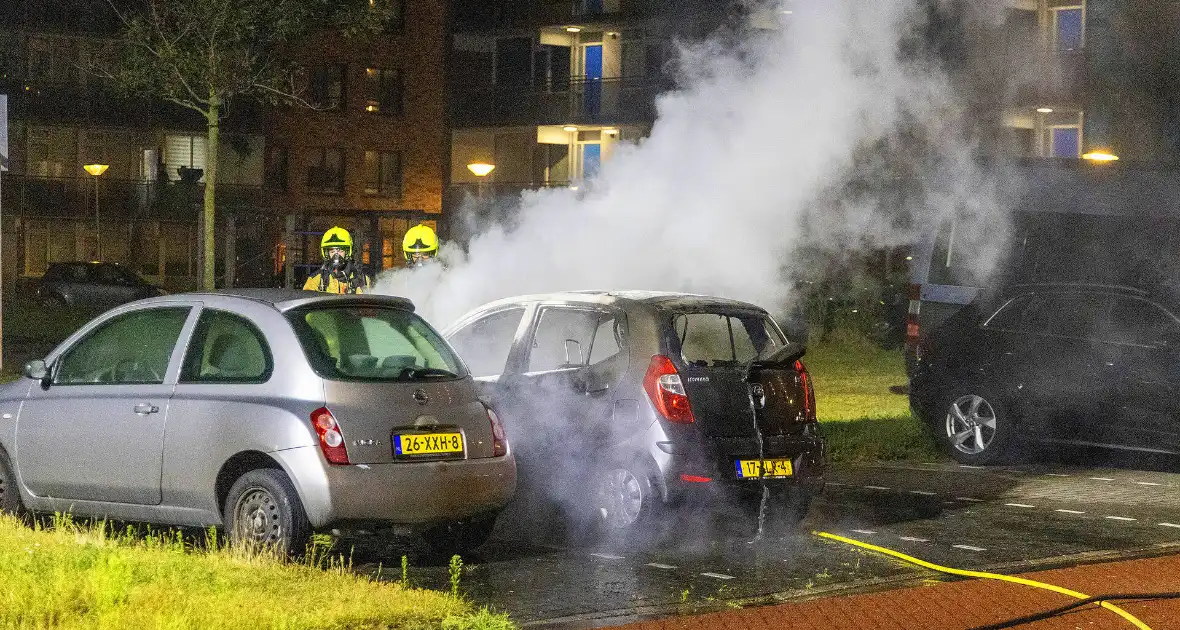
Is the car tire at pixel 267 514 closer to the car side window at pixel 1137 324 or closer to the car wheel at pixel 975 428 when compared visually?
the car wheel at pixel 975 428

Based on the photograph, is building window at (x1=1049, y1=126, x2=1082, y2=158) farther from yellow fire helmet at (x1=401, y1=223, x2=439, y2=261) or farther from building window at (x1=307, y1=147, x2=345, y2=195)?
building window at (x1=307, y1=147, x2=345, y2=195)

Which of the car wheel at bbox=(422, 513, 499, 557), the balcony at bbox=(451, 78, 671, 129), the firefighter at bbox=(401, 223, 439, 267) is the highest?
the balcony at bbox=(451, 78, 671, 129)

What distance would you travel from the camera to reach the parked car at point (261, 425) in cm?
891

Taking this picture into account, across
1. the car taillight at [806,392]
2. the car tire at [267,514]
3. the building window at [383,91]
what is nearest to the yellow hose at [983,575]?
the car taillight at [806,392]

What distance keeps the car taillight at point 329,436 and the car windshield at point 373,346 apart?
25 cm

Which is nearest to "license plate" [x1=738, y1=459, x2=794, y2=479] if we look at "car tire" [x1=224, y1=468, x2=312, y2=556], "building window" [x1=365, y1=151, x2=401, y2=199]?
"car tire" [x1=224, y1=468, x2=312, y2=556]

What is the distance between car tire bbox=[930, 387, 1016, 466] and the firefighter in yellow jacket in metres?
5.53

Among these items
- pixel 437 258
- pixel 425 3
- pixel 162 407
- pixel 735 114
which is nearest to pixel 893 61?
pixel 735 114

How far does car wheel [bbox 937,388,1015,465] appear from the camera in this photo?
49.1ft

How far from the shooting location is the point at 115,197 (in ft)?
182

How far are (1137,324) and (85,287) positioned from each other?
124 ft

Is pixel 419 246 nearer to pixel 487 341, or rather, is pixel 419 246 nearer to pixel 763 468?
pixel 487 341

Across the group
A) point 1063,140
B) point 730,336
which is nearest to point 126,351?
point 730,336

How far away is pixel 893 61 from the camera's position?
15.7m
